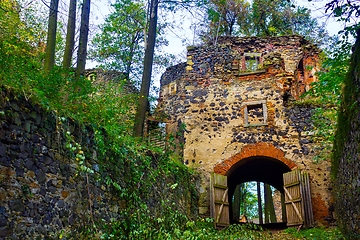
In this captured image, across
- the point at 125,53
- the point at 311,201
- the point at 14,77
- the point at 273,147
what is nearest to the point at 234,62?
the point at 273,147

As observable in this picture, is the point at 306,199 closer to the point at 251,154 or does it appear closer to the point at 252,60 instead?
the point at 251,154

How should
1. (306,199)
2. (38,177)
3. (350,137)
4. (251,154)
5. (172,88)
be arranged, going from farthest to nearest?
1. (172,88)
2. (251,154)
3. (306,199)
4. (350,137)
5. (38,177)

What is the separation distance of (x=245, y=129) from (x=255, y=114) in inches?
41.2

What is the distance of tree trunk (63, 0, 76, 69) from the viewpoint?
8094mm

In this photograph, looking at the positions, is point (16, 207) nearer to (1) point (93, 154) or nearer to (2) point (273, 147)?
(1) point (93, 154)

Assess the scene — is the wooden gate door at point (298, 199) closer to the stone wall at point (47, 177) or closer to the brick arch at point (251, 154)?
the brick arch at point (251, 154)

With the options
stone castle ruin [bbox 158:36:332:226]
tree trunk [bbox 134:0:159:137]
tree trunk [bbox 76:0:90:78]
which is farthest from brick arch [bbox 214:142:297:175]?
tree trunk [bbox 76:0:90:78]

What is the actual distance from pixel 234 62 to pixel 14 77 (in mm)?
9760

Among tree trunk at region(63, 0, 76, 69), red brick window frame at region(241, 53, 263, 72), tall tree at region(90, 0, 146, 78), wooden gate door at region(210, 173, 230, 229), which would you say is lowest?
wooden gate door at region(210, 173, 230, 229)

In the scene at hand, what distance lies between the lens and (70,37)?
8.38 meters

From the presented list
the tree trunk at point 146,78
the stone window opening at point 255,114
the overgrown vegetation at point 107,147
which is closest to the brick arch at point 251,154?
the stone window opening at point 255,114

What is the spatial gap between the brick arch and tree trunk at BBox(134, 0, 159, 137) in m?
3.22

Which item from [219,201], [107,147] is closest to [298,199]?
[219,201]

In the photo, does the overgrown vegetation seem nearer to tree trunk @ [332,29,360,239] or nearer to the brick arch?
tree trunk @ [332,29,360,239]
